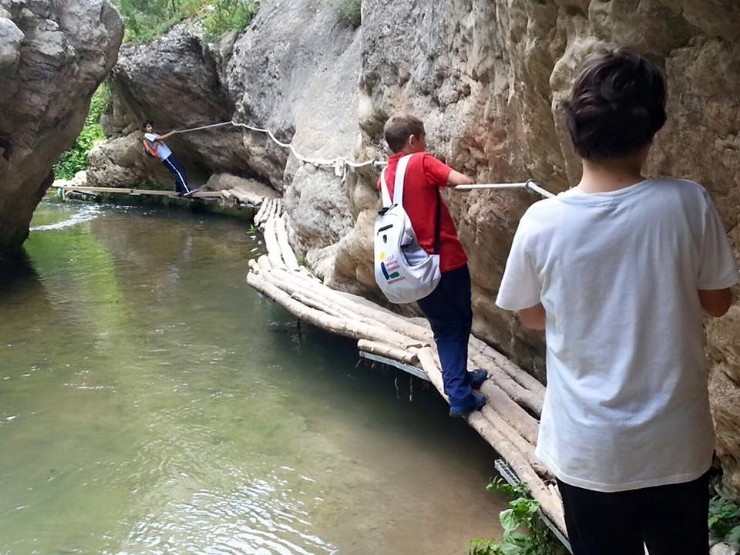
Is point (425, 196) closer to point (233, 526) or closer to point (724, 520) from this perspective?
point (724, 520)

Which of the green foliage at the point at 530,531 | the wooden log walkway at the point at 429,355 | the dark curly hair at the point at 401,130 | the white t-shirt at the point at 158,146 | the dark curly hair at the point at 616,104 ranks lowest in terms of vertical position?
the green foliage at the point at 530,531

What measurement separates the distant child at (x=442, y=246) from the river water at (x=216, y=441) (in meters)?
0.80

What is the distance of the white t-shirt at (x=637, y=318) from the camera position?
5.21ft

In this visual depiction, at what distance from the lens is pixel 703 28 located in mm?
2363

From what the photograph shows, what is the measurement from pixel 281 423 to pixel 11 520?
1892mm

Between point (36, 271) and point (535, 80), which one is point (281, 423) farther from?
point (36, 271)

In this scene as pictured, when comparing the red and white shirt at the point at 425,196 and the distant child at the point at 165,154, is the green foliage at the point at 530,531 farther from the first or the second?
the distant child at the point at 165,154

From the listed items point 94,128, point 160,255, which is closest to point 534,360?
point 160,255

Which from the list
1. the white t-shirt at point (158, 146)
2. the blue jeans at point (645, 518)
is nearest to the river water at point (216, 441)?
the blue jeans at point (645, 518)

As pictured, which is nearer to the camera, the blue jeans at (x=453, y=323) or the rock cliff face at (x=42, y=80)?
the blue jeans at (x=453, y=323)

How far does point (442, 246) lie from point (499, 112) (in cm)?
82

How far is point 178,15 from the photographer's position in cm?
1652

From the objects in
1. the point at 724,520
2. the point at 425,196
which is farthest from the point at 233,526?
A: the point at 724,520

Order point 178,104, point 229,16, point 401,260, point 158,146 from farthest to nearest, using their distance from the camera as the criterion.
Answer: point 178,104, point 158,146, point 229,16, point 401,260
